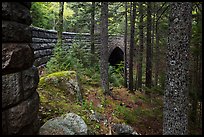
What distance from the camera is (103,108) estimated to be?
27.2 feet

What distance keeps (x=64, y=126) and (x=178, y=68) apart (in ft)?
9.57

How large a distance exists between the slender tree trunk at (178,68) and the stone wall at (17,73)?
3.28 m

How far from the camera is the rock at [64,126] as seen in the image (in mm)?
4137

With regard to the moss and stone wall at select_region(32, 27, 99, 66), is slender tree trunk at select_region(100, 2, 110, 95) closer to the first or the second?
the moss

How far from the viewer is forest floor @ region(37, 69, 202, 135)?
5777 mm

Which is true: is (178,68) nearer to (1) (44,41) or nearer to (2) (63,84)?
(2) (63,84)

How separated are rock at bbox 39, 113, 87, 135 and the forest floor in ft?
1.25

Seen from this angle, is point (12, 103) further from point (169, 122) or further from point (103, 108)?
point (103, 108)

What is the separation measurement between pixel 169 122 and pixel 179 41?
79.8 inches

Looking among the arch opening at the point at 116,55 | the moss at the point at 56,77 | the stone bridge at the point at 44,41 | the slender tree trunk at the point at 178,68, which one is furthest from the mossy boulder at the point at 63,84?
the arch opening at the point at 116,55

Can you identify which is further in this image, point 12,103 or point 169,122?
point 169,122

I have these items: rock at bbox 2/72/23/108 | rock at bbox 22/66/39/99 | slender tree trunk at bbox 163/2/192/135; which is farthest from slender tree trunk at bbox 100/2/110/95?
rock at bbox 2/72/23/108

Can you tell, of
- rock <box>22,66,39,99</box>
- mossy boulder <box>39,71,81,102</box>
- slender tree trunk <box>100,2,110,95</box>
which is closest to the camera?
rock <box>22,66,39,99</box>

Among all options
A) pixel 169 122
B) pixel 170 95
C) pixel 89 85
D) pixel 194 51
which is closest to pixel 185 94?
pixel 170 95
